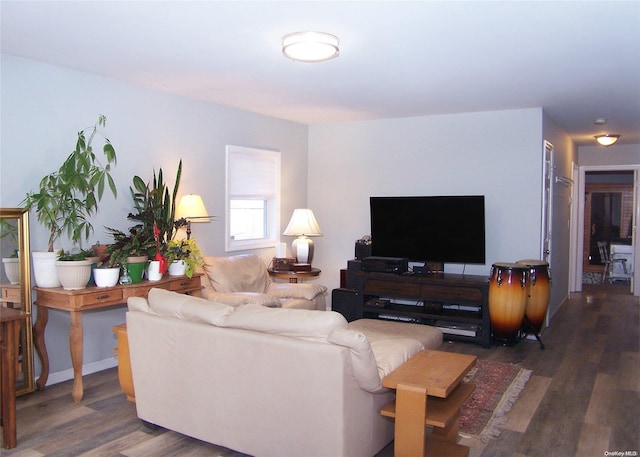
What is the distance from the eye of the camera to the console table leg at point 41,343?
12.6 ft

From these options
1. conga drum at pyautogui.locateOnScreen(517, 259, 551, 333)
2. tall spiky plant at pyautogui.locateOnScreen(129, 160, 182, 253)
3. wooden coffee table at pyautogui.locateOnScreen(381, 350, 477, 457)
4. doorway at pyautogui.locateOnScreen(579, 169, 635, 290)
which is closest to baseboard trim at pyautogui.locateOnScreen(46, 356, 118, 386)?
tall spiky plant at pyautogui.locateOnScreen(129, 160, 182, 253)

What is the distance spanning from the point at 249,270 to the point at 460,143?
2678 mm

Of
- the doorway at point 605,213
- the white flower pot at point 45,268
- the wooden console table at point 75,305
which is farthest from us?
the doorway at point 605,213

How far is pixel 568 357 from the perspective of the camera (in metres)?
4.86

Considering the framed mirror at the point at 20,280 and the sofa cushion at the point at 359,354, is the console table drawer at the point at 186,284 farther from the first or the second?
the sofa cushion at the point at 359,354

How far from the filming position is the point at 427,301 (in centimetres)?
570

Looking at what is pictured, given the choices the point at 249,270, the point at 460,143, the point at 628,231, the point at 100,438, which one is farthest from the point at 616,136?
the point at 100,438

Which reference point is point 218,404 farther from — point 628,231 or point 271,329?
point 628,231

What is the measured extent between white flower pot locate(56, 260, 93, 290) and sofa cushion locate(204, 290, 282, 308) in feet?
3.53

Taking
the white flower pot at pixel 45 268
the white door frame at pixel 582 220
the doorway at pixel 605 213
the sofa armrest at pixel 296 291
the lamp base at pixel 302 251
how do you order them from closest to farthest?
the white flower pot at pixel 45 268 → the sofa armrest at pixel 296 291 → the lamp base at pixel 302 251 → the white door frame at pixel 582 220 → the doorway at pixel 605 213

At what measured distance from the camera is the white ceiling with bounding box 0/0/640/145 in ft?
9.27

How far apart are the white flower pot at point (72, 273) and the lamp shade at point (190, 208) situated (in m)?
1.16

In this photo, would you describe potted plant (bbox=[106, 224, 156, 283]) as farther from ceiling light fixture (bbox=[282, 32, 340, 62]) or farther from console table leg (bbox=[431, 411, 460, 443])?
console table leg (bbox=[431, 411, 460, 443])

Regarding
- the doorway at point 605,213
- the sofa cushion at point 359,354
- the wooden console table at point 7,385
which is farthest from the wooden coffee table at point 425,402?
the doorway at point 605,213
